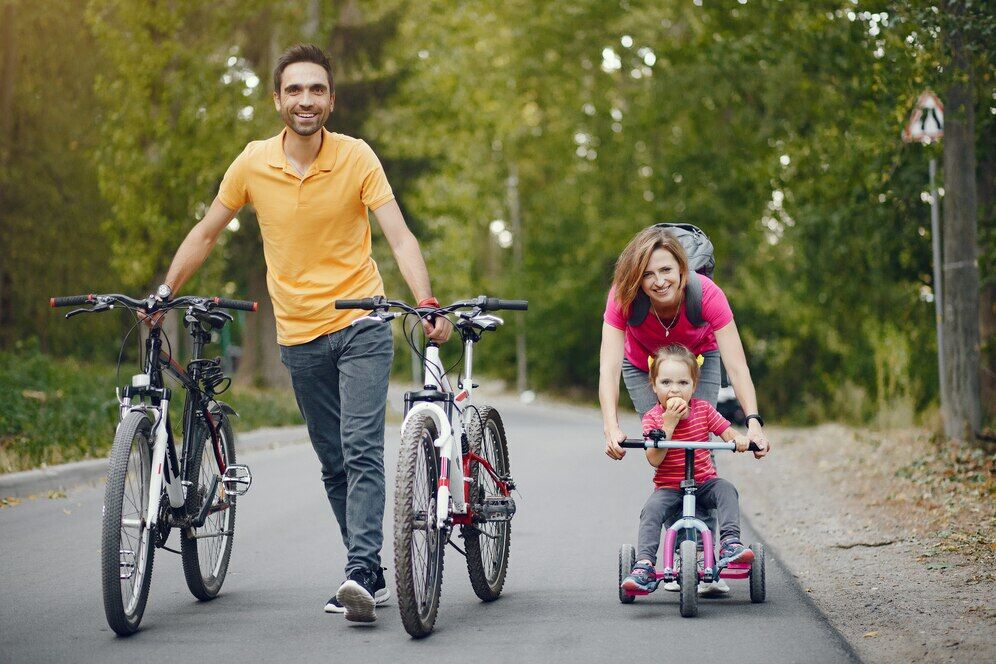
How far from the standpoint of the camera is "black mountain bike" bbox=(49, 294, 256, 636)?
555 cm

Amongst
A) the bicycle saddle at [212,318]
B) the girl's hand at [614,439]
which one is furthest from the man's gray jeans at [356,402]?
the girl's hand at [614,439]

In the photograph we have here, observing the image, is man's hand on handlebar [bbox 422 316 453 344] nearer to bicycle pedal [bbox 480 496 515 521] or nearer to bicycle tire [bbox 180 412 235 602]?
bicycle pedal [bbox 480 496 515 521]

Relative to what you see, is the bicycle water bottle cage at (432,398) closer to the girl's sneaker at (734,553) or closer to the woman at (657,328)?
the woman at (657,328)

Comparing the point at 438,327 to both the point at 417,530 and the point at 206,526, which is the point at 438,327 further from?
the point at 206,526

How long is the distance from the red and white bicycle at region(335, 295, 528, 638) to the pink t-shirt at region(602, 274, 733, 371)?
0.53m

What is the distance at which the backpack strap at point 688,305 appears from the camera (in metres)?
6.24

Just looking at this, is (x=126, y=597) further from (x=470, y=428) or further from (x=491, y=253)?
(x=491, y=253)

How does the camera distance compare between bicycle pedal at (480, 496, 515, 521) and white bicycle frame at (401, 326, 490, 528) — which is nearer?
white bicycle frame at (401, 326, 490, 528)

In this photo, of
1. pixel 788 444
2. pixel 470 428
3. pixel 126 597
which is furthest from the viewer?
pixel 788 444

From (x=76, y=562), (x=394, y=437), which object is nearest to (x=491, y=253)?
(x=394, y=437)

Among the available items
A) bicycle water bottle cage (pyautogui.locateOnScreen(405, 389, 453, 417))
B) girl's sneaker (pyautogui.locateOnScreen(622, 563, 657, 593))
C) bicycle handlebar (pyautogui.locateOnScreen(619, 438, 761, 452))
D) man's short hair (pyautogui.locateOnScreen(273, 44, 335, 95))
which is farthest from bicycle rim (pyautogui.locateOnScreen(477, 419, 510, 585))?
man's short hair (pyautogui.locateOnScreen(273, 44, 335, 95))

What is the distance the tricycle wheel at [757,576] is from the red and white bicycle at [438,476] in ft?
3.69

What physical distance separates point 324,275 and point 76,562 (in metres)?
2.83

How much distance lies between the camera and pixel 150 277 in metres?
22.1
